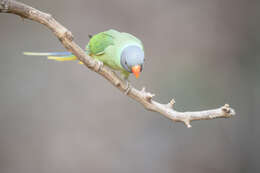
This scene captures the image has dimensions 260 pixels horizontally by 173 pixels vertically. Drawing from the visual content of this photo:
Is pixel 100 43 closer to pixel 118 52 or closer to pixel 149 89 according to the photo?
pixel 118 52

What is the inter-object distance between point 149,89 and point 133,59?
5.49 feet

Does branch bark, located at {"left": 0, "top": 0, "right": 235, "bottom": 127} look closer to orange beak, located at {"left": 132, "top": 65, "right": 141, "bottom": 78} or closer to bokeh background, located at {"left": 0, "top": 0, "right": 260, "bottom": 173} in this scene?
orange beak, located at {"left": 132, "top": 65, "right": 141, "bottom": 78}

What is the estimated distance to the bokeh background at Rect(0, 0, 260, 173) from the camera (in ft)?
10.4

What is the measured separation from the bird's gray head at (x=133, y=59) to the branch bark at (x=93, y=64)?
0.15 m

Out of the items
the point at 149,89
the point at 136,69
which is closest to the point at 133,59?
the point at 136,69

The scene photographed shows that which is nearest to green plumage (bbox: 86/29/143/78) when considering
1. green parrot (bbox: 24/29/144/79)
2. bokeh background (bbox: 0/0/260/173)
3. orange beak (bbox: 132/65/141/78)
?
green parrot (bbox: 24/29/144/79)

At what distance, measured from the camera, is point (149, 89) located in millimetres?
3305

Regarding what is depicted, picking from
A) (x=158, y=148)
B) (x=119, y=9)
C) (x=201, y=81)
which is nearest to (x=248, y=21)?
(x=201, y=81)

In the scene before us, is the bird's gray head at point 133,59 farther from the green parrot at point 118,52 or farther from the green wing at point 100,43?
the green wing at point 100,43

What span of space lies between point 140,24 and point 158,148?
4.40ft

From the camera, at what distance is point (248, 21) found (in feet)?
10.8

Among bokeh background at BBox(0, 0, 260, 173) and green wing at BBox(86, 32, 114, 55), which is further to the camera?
bokeh background at BBox(0, 0, 260, 173)

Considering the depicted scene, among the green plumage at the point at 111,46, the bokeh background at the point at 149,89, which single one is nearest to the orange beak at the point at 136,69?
the green plumage at the point at 111,46

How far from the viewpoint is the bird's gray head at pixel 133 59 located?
1.65 meters
